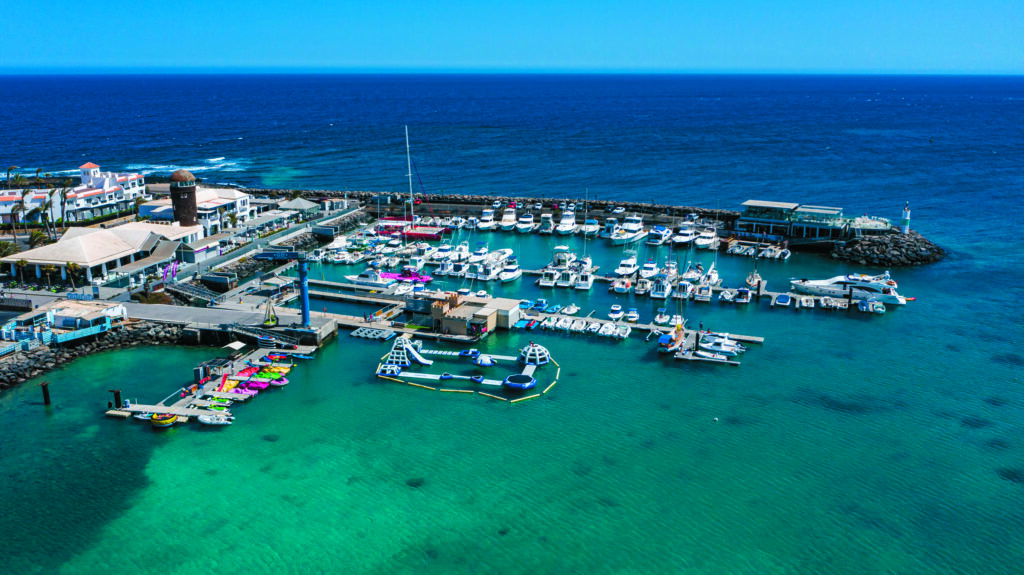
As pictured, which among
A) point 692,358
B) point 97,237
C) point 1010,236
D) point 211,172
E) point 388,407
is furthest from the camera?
point 211,172

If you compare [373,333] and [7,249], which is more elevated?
[7,249]

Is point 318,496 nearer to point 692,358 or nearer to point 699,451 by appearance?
point 699,451

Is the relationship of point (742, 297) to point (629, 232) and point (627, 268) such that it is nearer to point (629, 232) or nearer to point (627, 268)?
point (627, 268)

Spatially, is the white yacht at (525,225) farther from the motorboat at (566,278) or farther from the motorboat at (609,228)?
the motorboat at (566,278)

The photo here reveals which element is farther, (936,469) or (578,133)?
(578,133)

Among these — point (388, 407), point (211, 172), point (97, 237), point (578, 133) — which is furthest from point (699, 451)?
point (578, 133)

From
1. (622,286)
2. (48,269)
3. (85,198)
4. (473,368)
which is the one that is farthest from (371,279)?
(85,198)

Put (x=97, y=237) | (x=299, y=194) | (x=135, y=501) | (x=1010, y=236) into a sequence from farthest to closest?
(x=299, y=194) → (x=1010, y=236) → (x=97, y=237) → (x=135, y=501)
